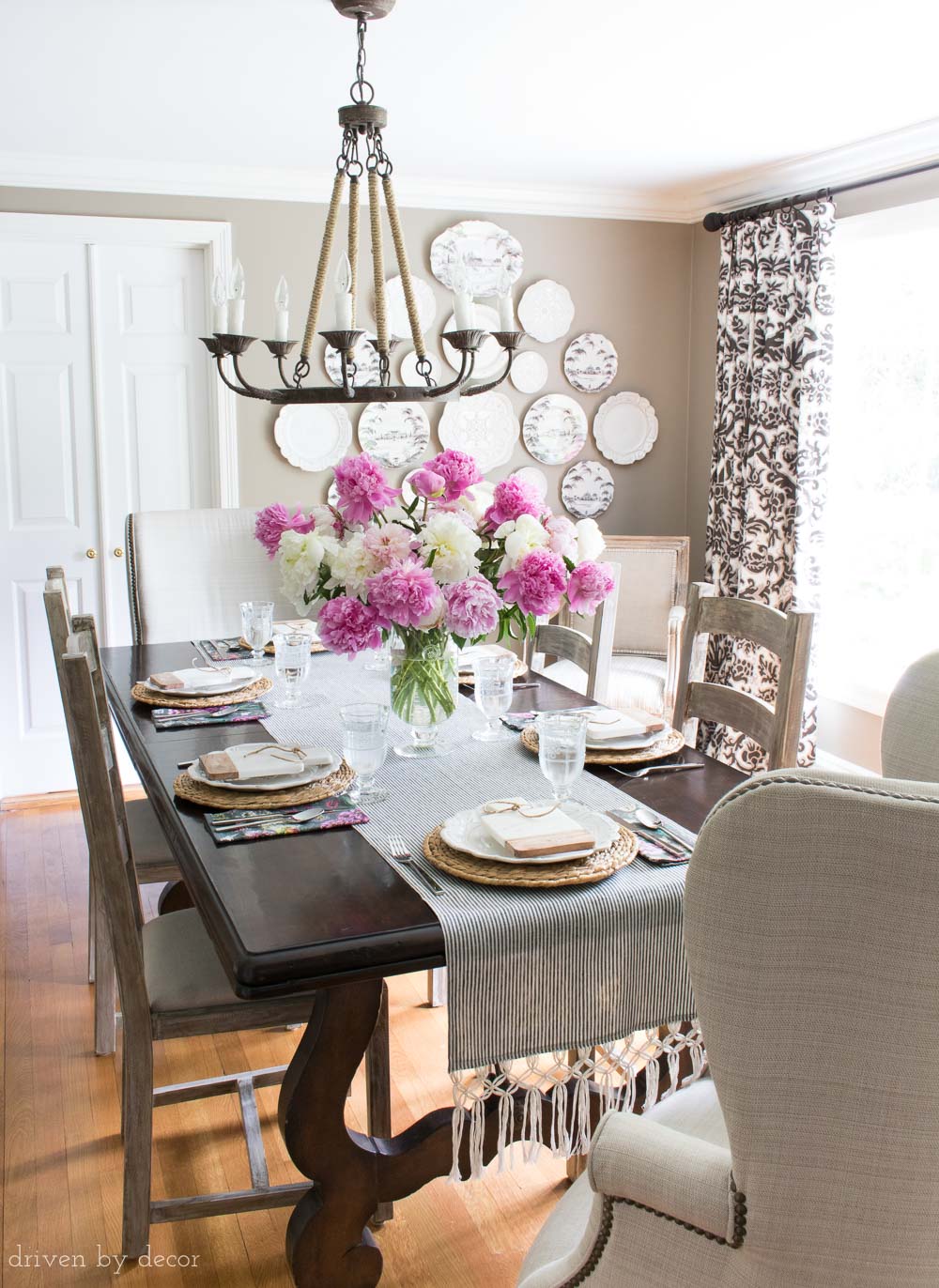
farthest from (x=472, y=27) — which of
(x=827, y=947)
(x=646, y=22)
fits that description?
(x=827, y=947)

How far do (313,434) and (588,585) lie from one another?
2.82 metres

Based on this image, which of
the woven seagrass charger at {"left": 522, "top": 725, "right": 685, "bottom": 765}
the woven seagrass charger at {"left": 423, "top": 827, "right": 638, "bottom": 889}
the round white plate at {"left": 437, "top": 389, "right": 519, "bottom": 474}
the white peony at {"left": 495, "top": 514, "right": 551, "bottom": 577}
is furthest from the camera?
the round white plate at {"left": 437, "top": 389, "right": 519, "bottom": 474}

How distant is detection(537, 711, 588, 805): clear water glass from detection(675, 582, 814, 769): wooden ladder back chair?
54cm

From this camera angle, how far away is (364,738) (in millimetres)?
1857

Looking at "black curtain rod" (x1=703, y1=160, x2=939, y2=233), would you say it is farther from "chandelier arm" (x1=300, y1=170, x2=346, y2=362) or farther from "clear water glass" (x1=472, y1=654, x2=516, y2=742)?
"clear water glass" (x1=472, y1=654, x2=516, y2=742)

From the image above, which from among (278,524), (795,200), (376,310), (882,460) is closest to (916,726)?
(278,524)

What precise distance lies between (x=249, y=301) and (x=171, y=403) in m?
0.52

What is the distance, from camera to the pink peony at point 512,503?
6.71 feet

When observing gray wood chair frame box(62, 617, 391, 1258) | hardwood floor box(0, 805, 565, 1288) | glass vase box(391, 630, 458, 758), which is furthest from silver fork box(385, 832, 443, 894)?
hardwood floor box(0, 805, 565, 1288)

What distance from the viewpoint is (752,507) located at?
4.45m

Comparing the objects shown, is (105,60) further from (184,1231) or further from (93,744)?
(184,1231)

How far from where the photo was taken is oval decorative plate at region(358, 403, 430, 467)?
470cm

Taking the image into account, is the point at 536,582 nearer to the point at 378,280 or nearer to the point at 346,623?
the point at 346,623

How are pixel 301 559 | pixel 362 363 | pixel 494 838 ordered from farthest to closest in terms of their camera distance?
pixel 362 363 < pixel 301 559 < pixel 494 838
